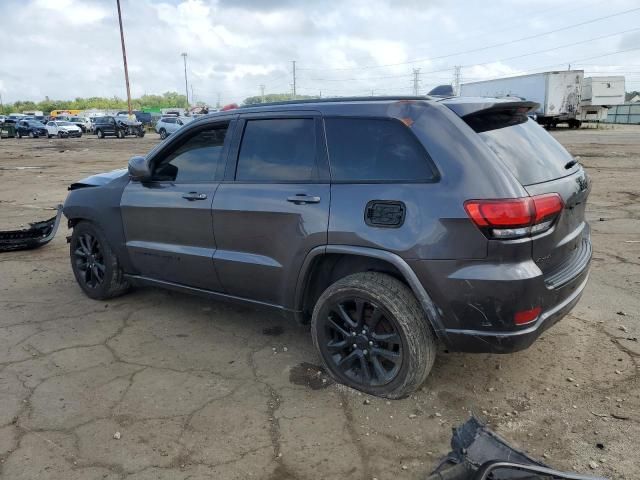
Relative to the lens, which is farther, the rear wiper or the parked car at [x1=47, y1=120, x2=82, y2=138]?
the parked car at [x1=47, y1=120, x2=82, y2=138]

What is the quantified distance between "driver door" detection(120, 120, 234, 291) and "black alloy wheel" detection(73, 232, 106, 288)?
1.77 feet

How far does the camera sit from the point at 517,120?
3.32 m

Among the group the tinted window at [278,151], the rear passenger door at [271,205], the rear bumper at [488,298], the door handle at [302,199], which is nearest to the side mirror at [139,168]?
the rear passenger door at [271,205]

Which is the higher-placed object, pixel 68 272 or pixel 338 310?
pixel 338 310

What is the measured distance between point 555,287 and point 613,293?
7.30 ft

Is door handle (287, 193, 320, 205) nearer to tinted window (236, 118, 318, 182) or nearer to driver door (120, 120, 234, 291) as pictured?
tinted window (236, 118, 318, 182)

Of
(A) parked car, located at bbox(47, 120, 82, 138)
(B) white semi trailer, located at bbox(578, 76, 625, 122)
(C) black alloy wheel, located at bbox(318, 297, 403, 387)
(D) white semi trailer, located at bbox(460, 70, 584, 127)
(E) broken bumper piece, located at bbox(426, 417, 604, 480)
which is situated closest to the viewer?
(E) broken bumper piece, located at bbox(426, 417, 604, 480)

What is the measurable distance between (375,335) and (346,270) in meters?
A: 0.47

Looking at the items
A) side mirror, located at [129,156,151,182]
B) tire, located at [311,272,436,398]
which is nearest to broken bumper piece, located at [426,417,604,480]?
tire, located at [311,272,436,398]

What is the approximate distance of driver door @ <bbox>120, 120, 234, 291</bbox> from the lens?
3.93 metres

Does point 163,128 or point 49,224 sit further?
point 163,128

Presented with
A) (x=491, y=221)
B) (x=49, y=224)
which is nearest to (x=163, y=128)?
(x=49, y=224)

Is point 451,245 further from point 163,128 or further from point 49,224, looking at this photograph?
point 163,128

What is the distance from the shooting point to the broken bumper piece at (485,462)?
214 centimetres
